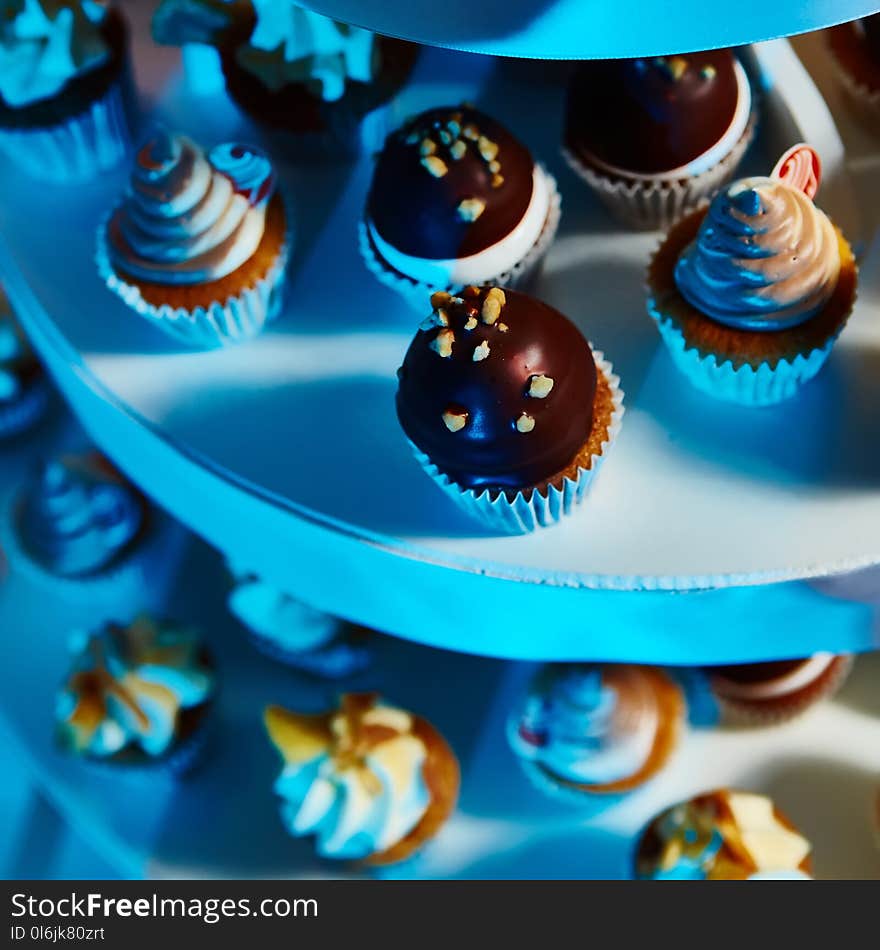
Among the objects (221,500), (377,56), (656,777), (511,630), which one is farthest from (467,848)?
(377,56)

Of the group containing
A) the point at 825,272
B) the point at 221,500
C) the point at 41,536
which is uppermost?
the point at 825,272

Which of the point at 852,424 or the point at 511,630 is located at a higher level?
the point at 852,424

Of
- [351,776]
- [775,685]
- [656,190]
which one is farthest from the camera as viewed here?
[775,685]

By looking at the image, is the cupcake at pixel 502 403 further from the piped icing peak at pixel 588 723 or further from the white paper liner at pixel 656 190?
the piped icing peak at pixel 588 723

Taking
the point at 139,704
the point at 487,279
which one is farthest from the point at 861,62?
the point at 139,704

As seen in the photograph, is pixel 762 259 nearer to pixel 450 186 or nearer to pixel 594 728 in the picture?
pixel 450 186

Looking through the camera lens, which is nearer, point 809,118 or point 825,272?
point 825,272
